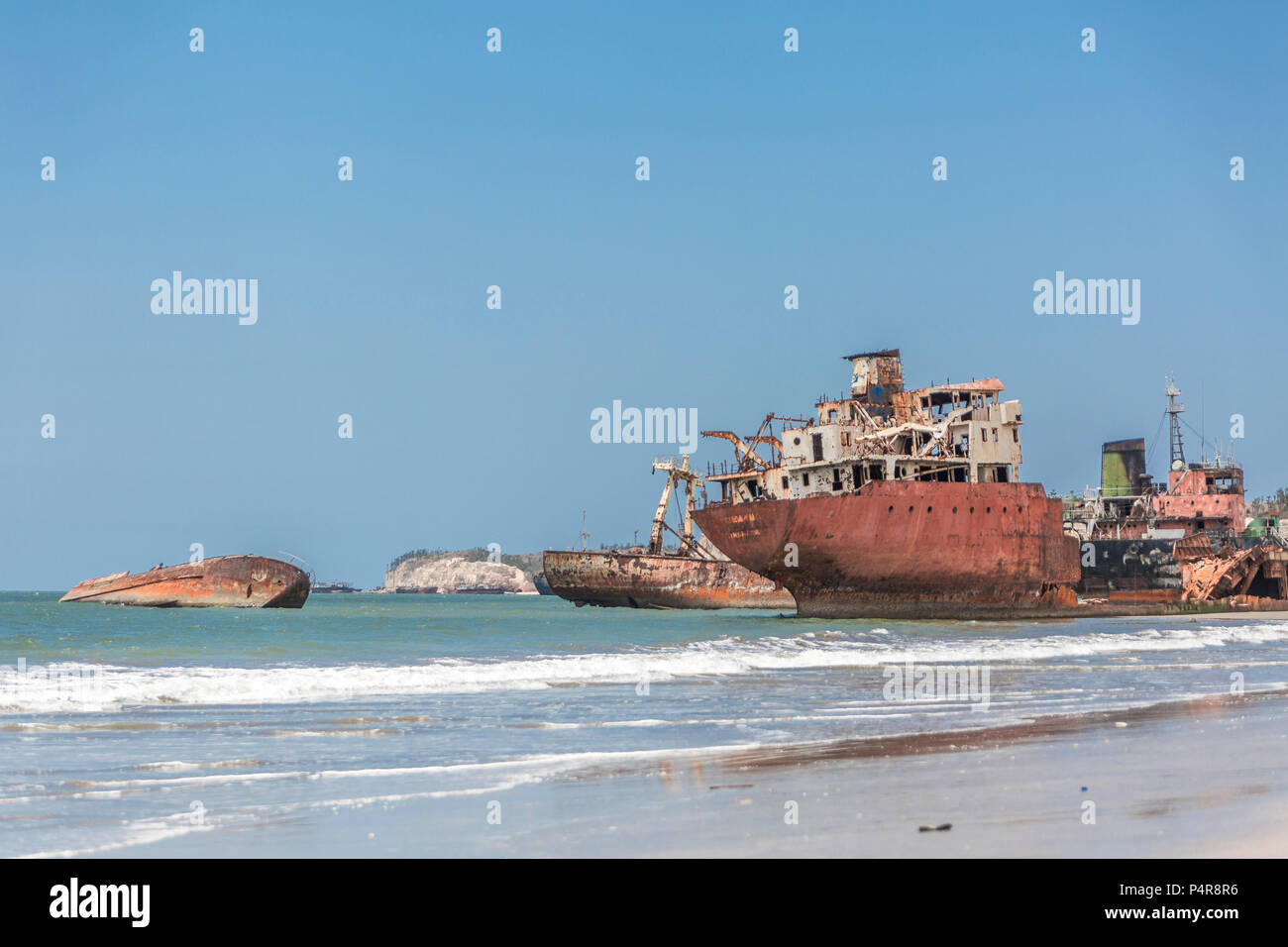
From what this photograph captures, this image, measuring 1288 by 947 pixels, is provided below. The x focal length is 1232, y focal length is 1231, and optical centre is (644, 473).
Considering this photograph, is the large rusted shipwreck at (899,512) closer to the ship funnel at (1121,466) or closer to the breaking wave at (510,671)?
the breaking wave at (510,671)

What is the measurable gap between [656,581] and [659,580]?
5.6 inches

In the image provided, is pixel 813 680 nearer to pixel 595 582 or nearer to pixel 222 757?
pixel 222 757

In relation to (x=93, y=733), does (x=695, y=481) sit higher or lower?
higher

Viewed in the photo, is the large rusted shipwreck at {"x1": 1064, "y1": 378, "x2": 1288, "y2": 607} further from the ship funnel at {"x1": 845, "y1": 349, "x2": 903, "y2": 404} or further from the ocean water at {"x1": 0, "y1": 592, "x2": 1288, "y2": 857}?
the ocean water at {"x1": 0, "y1": 592, "x2": 1288, "y2": 857}

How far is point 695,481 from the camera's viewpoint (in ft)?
190

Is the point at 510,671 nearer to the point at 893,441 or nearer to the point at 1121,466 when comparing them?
the point at 893,441

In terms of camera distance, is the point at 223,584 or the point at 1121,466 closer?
the point at 223,584

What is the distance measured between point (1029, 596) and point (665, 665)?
27215 millimetres

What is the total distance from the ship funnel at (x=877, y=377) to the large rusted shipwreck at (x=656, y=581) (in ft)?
36.8

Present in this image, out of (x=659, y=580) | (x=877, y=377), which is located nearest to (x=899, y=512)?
(x=877, y=377)

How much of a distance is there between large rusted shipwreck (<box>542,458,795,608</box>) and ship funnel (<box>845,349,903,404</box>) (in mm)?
11223

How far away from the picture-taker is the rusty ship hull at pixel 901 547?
38906 mm

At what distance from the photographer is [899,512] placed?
39062 mm
